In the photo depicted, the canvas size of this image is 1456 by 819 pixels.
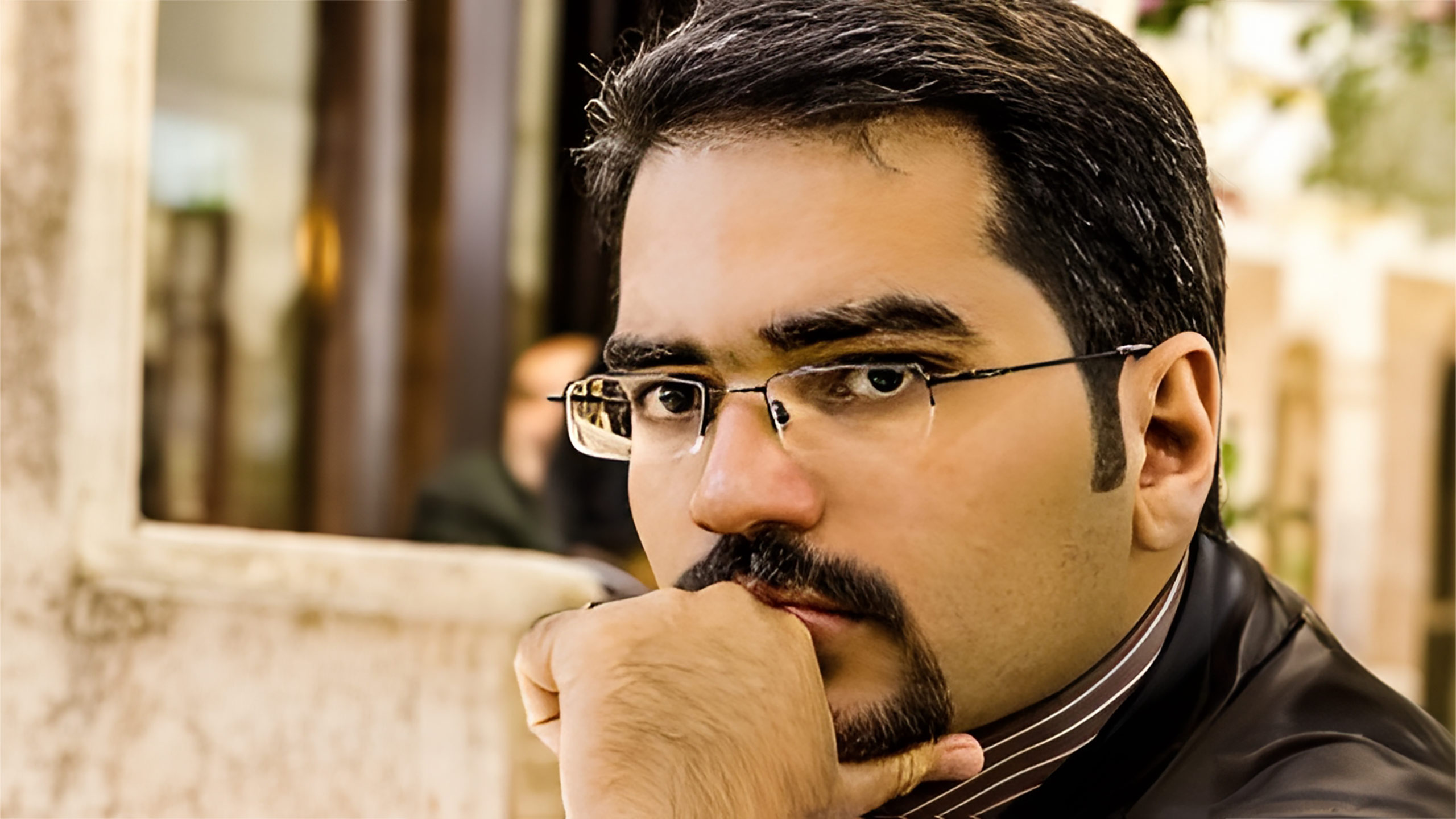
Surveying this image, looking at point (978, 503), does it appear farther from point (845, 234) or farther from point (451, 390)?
point (451, 390)

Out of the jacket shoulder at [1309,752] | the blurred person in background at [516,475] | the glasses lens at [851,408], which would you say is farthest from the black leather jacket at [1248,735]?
the blurred person in background at [516,475]

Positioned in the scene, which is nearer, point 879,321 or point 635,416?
point 879,321

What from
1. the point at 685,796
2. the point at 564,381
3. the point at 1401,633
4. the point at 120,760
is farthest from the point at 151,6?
the point at 1401,633

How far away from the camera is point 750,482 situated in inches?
34.4

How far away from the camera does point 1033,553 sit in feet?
2.87

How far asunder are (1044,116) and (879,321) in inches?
Result: 6.7

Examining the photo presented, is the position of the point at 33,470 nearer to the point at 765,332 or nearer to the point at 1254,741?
the point at 765,332

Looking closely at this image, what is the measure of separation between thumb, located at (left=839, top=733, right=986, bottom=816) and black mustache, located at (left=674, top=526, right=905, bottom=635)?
0.26 feet

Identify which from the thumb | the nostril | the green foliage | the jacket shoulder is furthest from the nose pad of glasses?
the green foliage

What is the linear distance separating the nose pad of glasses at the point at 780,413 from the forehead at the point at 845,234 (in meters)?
0.04

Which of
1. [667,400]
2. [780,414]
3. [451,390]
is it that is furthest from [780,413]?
[451,390]

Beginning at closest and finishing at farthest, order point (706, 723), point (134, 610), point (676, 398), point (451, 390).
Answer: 1. point (706, 723)
2. point (676, 398)
3. point (134, 610)
4. point (451, 390)

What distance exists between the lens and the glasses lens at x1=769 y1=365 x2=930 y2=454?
0.87m

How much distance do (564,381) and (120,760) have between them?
0.47 m
